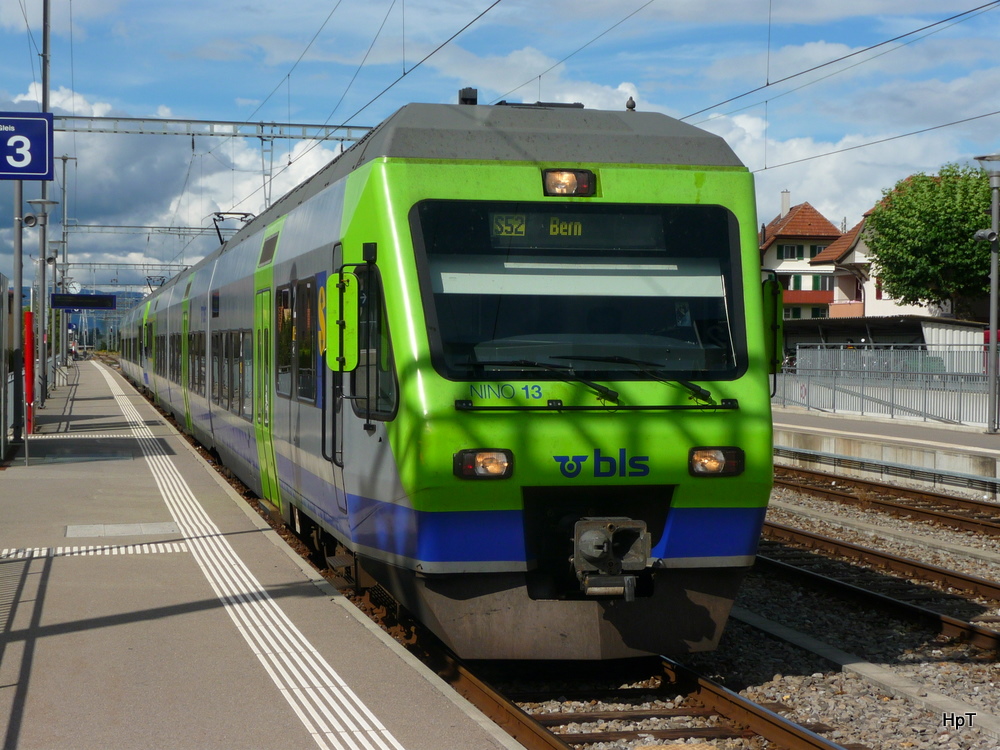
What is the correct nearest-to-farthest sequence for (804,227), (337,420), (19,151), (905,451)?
(337,420), (19,151), (905,451), (804,227)

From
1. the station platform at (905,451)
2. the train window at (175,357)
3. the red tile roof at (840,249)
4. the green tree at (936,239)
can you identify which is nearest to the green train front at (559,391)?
the station platform at (905,451)

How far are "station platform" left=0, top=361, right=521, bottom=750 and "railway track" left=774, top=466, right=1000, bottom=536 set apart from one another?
Answer: 7.72 meters

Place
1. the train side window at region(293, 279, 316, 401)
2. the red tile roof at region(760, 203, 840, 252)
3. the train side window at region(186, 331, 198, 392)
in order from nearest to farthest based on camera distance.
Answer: the train side window at region(293, 279, 316, 401) → the train side window at region(186, 331, 198, 392) → the red tile roof at region(760, 203, 840, 252)

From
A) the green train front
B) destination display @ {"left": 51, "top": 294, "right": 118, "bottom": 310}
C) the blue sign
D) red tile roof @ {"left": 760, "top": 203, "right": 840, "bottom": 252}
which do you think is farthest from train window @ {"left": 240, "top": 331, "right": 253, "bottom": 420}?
red tile roof @ {"left": 760, "top": 203, "right": 840, "bottom": 252}

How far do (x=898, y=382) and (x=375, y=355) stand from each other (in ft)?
75.6

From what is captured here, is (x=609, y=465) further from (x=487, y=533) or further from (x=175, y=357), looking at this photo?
(x=175, y=357)

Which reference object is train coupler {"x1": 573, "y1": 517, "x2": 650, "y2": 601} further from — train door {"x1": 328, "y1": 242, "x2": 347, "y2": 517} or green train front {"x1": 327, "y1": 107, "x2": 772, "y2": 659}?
train door {"x1": 328, "y1": 242, "x2": 347, "y2": 517}

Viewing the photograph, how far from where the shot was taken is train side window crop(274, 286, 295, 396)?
30.7ft

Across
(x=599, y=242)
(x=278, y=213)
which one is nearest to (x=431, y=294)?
(x=599, y=242)

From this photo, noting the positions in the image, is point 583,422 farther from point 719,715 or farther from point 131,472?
point 131,472

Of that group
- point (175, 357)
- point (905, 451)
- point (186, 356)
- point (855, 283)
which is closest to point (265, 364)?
point (186, 356)

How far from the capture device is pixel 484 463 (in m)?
6.23

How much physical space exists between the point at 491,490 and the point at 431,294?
108 cm

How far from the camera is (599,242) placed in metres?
6.77
